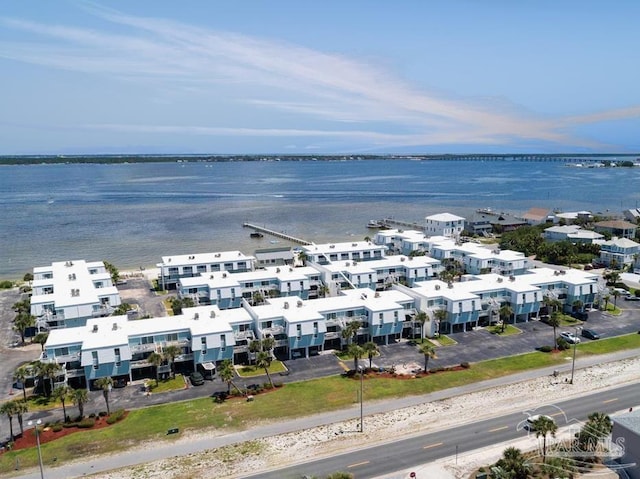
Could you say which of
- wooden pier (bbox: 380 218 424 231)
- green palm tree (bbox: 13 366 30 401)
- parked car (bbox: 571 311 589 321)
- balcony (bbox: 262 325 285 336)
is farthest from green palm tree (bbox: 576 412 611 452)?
wooden pier (bbox: 380 218 424 231)

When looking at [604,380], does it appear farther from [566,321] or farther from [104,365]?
[104,365]

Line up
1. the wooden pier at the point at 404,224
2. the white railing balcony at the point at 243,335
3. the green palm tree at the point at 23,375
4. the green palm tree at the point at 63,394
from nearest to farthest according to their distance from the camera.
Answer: the green palm tree at the point at 63,394 → the green palm tree at the point at 23,375 → the white railing balcony at the point at 243,335 → the wooden pier at the point at 404,224

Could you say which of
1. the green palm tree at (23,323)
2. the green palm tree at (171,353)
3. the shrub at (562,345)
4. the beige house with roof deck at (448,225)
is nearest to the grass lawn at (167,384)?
the green palm tree at (171,353)

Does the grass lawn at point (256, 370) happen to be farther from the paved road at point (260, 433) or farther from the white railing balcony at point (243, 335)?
the paved road at point (260, 433)

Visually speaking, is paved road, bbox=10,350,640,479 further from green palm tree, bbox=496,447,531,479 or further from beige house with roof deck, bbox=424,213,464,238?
beige house with roof deck, bbox=424,213,464,238

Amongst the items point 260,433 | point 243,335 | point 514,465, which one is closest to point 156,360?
point 243,335

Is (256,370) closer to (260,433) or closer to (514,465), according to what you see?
(260,433)
